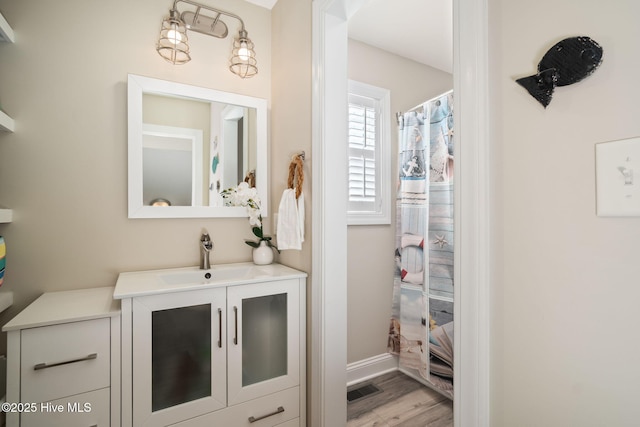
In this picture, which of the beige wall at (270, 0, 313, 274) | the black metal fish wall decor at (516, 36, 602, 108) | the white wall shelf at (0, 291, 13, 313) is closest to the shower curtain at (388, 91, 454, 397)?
the beige wall at (270, 0, 313, 274)

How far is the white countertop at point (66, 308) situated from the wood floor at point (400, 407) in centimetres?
150

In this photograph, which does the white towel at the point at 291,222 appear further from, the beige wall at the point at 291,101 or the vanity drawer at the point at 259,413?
the vanity drawer at the point at 259,413

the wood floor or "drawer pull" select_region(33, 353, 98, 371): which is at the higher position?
"drawer pull" select_region(33, 353, 98, 371)

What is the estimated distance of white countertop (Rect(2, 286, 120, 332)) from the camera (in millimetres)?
1091

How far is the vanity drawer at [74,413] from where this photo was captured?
1.08m

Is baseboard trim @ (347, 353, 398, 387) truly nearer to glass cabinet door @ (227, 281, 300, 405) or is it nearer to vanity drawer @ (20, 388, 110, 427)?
glass cabinet door @ (227, 281, 300, 405)

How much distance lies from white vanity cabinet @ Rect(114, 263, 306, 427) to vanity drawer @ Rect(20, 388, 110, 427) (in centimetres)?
7

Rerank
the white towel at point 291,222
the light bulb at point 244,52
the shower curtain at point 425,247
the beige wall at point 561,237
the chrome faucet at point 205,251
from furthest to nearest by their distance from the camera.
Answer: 1. the shower curtain at point 425,247
2. the light bulb at point 244,52
3. the chrome faucet at point 205,251
4. the white towel at point 291,222
5. the beige wall at point 561,237

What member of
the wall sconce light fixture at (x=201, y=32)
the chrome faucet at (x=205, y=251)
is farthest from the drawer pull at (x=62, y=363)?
the wall sconce light fixture at (x=201, y=32)

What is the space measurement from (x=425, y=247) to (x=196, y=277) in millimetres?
1529

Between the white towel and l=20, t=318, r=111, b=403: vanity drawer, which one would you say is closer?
l=20, t=318, r=111, b=403: vanity drawer

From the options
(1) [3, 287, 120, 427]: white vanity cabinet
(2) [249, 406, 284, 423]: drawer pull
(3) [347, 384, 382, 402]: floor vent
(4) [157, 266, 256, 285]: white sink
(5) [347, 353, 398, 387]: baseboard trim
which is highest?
(4) [157, 266, 256, 285]: white sink

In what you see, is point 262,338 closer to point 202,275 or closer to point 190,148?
point 202,275

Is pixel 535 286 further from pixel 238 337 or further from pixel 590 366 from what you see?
pixel 238 337
